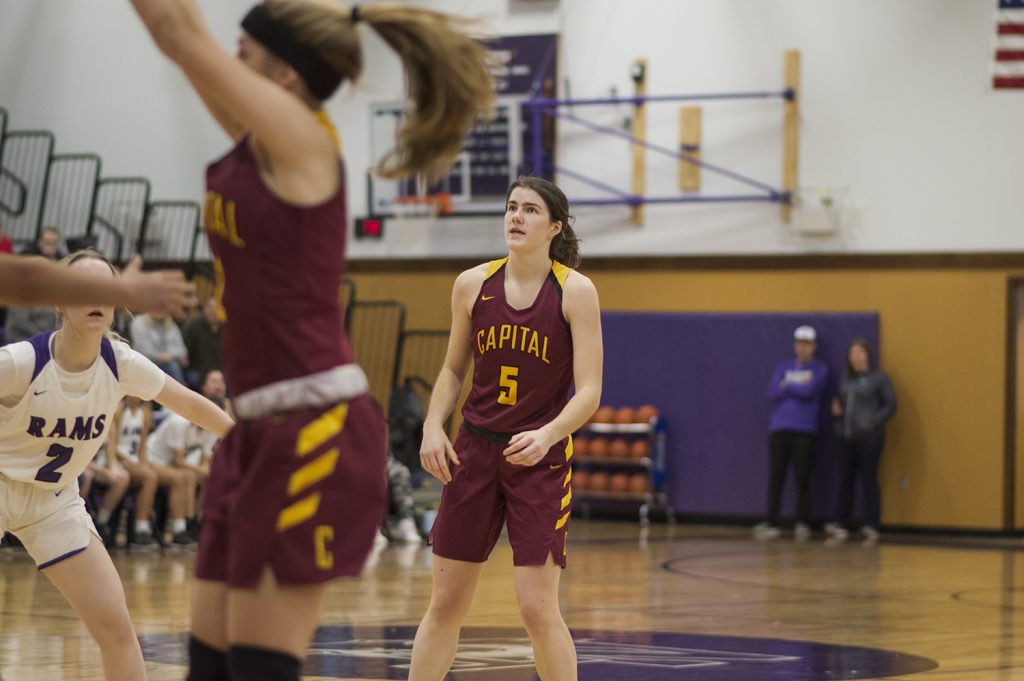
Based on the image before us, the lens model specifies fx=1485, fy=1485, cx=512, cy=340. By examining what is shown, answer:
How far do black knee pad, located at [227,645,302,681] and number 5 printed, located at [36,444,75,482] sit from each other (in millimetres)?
2406

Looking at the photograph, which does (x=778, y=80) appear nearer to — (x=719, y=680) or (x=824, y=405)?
(x=824, y=405)

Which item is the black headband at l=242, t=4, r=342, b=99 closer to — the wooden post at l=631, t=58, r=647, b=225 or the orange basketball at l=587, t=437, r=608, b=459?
the orange basketball at l=587, t=437, r=608, b=459

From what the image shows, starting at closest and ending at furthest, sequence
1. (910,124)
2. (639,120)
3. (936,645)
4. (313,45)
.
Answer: (313,45)
(936,645)
(910,124)
(639,120)

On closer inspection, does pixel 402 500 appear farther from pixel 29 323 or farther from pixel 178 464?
pixel 29 323

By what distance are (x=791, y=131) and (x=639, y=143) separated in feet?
6.28

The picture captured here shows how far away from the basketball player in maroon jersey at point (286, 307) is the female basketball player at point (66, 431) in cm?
164

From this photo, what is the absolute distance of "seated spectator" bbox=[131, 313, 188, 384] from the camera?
1525cm

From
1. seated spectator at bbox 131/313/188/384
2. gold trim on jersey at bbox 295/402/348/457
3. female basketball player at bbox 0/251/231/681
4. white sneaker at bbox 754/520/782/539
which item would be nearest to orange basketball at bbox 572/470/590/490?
white sneaker at bbox 754/520/782/539

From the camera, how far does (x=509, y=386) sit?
5.36 meters

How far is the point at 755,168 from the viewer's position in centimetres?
1789

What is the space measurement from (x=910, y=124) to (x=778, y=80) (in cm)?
167

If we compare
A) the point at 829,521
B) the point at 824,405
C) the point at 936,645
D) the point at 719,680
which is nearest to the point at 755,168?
the point at 824,405

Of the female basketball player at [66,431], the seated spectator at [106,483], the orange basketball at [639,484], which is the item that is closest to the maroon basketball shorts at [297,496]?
the female basketball player at [66,431]

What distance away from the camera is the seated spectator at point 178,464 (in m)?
13.2
